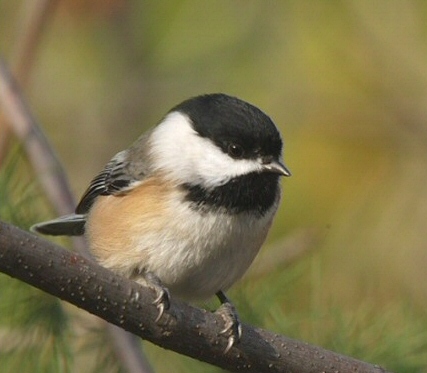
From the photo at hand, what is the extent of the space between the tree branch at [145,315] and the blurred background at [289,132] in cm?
38

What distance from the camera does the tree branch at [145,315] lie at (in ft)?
4.52

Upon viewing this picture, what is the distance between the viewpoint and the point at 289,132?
303 centimetres

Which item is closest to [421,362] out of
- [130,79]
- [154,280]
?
[154,280]

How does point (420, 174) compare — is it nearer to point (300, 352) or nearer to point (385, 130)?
point (385, 130)

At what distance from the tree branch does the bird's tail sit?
2.19 ft

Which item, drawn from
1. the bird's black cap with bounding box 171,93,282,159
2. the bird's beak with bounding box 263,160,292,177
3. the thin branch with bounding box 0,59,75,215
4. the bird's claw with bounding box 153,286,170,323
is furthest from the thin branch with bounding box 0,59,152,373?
the bird's claw with bounding box 153,286,170,323

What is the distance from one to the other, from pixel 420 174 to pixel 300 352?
4.55ft

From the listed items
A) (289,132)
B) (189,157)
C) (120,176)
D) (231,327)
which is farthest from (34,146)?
(289,132)

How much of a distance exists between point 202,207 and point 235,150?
16 centimetres

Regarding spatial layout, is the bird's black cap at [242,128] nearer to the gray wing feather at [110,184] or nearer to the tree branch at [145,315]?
the gray wing feather at [110,184]

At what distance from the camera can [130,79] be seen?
3.42 m

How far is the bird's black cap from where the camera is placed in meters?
2.14

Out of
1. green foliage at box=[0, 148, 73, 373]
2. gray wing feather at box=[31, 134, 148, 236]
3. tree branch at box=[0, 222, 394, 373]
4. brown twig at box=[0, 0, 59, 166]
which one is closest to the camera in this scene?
tree branch at box=[0, 222, 394, 373]

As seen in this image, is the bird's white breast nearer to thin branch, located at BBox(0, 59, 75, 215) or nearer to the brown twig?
thin branch, located at BBox(0, 59, 75, 215)
